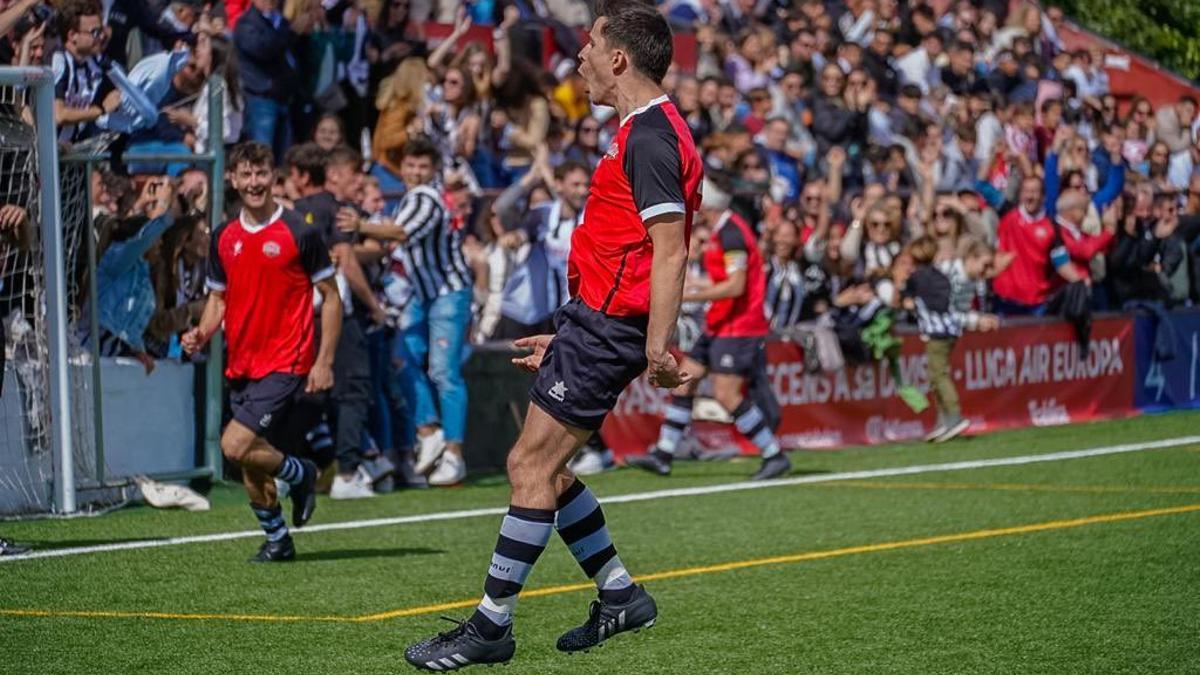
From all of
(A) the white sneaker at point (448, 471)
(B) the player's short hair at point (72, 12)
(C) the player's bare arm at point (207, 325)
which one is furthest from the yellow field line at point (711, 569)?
(B) the player's short hair at point (72, 12)

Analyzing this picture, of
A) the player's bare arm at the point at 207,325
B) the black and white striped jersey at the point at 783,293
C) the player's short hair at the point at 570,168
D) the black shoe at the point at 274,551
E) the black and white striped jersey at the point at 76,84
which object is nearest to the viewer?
the black shoe at the point at 274,551

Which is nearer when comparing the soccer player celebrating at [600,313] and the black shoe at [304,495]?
the soccer player celebrating at [600,313]

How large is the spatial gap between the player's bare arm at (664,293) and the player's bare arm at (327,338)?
13.0ft

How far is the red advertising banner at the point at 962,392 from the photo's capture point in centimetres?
1661

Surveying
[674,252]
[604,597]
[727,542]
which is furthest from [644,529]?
[674,252]

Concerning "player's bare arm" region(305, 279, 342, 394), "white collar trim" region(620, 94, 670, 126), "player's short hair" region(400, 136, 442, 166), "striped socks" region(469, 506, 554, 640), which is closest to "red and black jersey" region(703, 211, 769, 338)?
"player's short hair" region(400, 136, 442, 166)

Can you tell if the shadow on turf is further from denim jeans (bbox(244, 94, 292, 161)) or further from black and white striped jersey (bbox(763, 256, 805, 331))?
black and white striped jersey (bbox(763, 256, 805, 331))

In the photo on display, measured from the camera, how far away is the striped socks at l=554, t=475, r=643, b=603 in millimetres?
7270

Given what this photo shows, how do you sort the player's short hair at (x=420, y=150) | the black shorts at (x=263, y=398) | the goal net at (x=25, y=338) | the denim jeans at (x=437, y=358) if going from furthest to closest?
the denim jeans at (x=437, y=358), the player's short hair at (x=420, y=150), the goal net at (x=25, y=338), the black shorts at (x=263, y=398)

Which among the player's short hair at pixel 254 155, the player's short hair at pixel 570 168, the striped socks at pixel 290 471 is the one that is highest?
the player's short hair at pixel 254 155

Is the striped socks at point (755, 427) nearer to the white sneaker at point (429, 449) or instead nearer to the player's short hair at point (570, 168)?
the white sneaker at point (429, 449)

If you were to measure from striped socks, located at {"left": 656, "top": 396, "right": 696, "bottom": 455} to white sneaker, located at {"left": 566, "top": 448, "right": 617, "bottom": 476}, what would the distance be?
0.65 metres

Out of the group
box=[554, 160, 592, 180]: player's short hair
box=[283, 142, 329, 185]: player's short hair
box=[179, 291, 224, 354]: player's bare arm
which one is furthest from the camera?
box=[554, 160, 592, 180]: player's short hair

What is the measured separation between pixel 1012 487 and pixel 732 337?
2.41 meters
